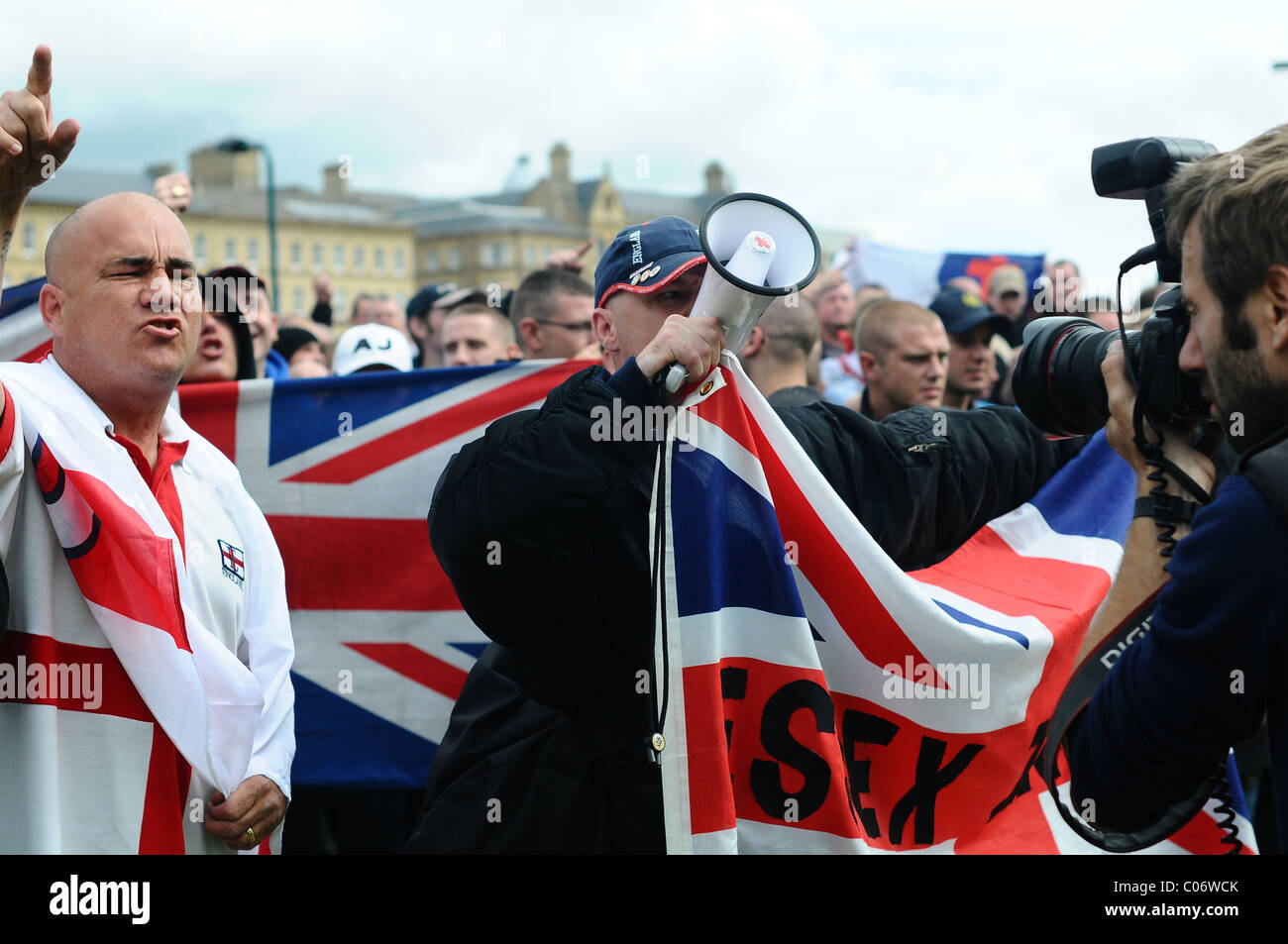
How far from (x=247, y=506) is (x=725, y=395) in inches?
51.2

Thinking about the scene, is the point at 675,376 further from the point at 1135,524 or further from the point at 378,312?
the point at 378,312

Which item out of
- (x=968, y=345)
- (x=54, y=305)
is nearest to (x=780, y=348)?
(x=968, y=345)

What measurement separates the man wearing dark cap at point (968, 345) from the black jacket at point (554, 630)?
4008 millimetres

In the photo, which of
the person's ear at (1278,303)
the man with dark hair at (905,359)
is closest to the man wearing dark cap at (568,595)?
the person's ear at (1278,303)

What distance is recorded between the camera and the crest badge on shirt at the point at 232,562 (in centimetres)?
323

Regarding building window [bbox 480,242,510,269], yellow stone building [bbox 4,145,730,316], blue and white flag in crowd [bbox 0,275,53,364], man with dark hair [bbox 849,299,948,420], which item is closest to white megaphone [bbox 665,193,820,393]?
blue and white flag in crowd [bbox 0,275,53,364]

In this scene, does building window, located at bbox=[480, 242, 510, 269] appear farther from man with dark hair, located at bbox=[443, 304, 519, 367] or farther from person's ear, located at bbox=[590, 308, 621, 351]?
person's ear, located at bbox=[590, 308, 621, 351]

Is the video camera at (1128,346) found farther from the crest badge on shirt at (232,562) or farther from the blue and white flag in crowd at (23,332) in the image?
the blue and white flag in crowd at (23,332)

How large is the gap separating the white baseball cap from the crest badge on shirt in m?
2.71

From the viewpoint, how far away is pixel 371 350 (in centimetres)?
613

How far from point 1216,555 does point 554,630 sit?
1.40m

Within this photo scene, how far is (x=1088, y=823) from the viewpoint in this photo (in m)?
2.25

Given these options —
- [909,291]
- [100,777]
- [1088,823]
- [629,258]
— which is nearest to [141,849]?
[100,777]

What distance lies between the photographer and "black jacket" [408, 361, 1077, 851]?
2.74 meters
